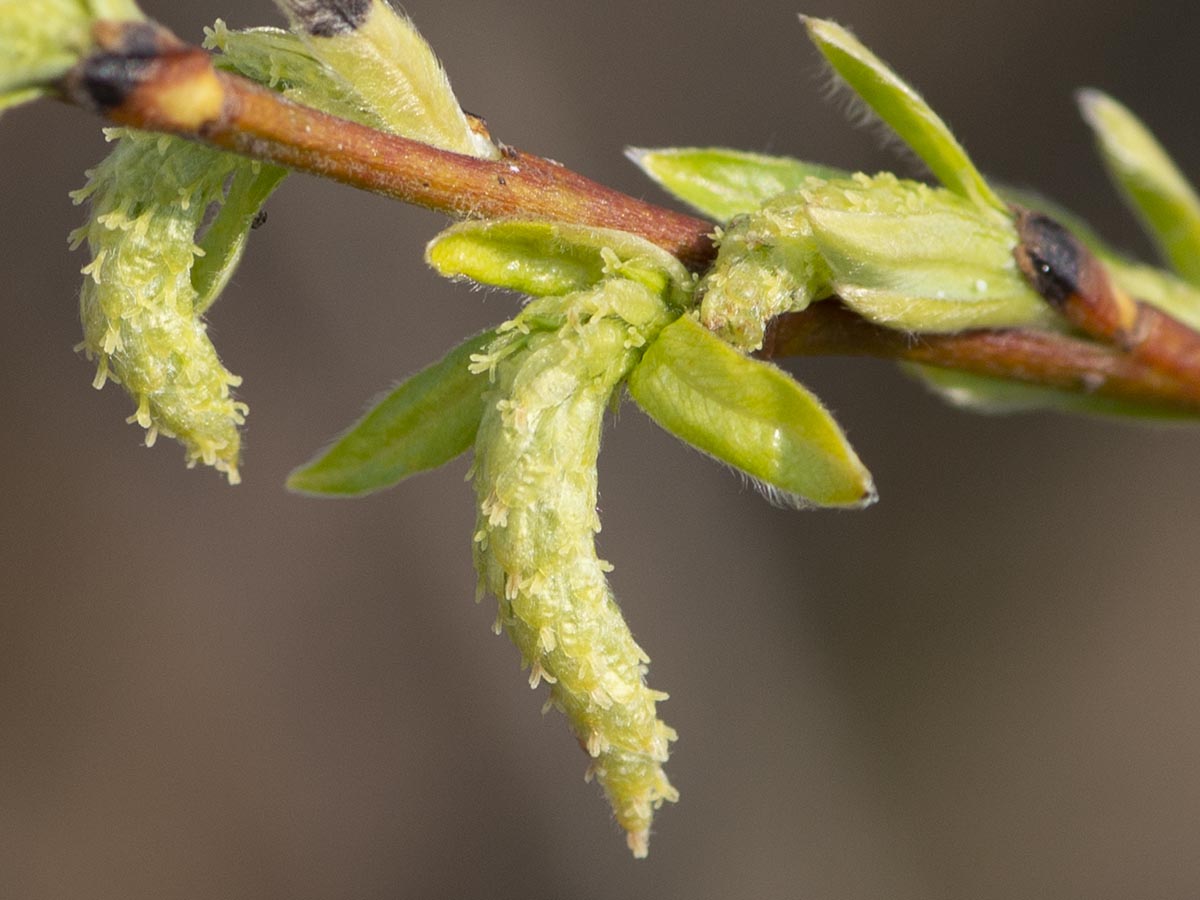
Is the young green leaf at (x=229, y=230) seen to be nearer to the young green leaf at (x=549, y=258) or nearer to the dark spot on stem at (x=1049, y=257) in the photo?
the young green leaf at (x=549, y=258)

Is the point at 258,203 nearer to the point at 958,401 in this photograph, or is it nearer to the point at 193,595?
the point at 958,401

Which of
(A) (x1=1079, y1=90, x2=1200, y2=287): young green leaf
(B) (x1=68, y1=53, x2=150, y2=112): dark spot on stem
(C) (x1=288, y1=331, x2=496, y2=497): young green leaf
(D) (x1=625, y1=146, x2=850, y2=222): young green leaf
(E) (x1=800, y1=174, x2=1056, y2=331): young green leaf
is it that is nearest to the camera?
(B) (x1=68, y1=53, x2=150, y2=112): dark spot on stem

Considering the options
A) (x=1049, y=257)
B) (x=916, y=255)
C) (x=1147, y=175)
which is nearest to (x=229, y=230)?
(x=916, y=255)

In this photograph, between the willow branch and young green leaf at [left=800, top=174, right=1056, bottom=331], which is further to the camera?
young green leaf at [left=800, top=174, right=1056, bottom=331]

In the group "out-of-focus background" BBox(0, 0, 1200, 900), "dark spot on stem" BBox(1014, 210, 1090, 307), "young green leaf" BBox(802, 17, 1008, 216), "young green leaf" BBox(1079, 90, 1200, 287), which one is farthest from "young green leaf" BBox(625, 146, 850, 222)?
"out-of-focus background" BBox(0, 0, 1200, 900)

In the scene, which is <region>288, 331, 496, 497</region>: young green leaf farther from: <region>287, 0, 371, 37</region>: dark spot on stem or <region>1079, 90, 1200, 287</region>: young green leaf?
<region>1079, 90, 1200, 287</region>: young green leaf

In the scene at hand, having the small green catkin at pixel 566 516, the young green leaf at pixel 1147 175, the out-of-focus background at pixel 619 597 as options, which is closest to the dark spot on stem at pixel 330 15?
the small green catkin at pixel 566 516

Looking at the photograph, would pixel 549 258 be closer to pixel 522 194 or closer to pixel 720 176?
pixel 522 194
